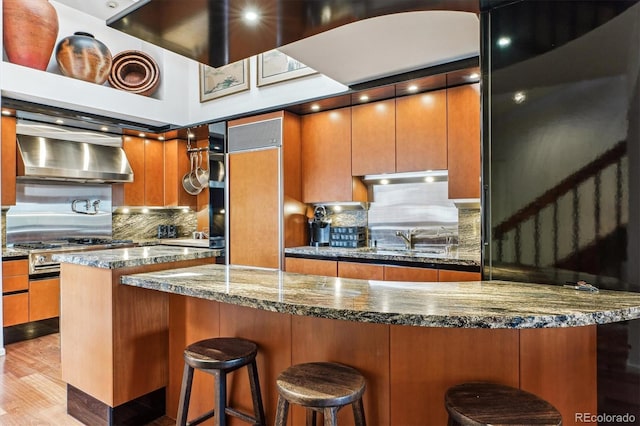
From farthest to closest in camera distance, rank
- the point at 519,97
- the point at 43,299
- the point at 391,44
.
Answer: the point at 43,299
the point at 391,44
the point at 519,97

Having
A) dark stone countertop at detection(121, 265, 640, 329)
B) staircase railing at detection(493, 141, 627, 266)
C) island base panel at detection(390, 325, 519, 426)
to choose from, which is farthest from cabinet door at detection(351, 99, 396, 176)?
island base panel at detection(390, 325, 519, 426)

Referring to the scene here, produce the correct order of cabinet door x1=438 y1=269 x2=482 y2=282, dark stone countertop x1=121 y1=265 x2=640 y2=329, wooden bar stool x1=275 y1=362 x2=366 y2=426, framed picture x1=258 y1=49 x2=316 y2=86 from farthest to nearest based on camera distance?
framed picture x1=258 y1=49 x2=316 y2=86
cabinet door x1=438 y1=269 x2=482 y2=282
wooden bar stool x1=275 y1=362 x2=366 y2=426
dark stone countertop x1=121 y1=265 x2=640 y2=329

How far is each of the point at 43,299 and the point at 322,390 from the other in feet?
12.6

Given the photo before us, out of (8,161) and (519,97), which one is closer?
(519,97)

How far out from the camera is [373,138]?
3.59 meters

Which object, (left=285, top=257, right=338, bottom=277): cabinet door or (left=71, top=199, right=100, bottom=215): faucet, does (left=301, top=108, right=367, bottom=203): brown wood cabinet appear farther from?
(left=71, top=199, right=100, bottom=215): faucet

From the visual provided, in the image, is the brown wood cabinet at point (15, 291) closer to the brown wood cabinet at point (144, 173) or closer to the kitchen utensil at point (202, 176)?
the brown wood cabinet at point (144, 173)

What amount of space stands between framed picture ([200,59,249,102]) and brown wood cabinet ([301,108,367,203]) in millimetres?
1105

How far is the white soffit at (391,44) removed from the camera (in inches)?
86.7

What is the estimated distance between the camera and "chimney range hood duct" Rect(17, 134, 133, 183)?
3.88 m

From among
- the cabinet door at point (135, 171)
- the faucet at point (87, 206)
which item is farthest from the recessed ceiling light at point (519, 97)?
the faucet at point (87, 206)

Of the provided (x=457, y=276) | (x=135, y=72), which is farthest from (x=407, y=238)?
(x=135, y=72)

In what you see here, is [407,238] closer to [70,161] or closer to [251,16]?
[251,16]

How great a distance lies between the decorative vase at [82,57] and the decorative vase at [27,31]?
24 cm
